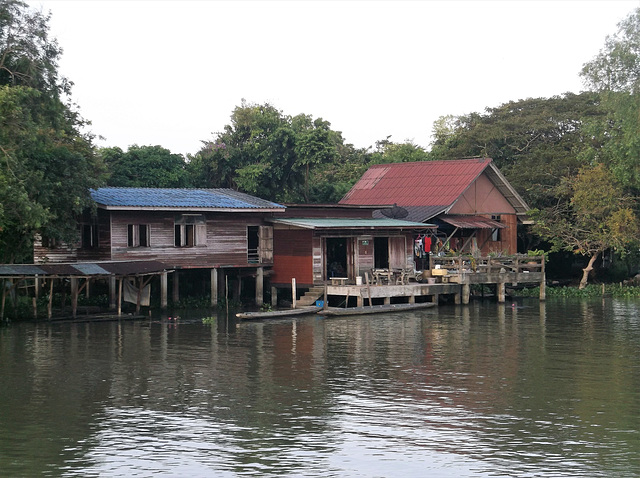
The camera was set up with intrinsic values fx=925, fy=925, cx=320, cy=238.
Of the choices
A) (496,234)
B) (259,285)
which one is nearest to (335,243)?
(259,285)

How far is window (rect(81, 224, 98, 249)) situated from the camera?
36.3 m

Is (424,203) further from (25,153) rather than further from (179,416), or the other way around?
(179,416)

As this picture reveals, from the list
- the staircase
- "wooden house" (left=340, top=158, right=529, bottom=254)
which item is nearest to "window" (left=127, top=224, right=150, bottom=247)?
the staircase

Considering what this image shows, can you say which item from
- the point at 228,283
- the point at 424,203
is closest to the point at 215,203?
the point at 228,283

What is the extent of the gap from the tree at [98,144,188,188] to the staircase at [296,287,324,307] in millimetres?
17466

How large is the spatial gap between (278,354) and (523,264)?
18.9 meters

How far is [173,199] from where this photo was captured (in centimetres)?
3772

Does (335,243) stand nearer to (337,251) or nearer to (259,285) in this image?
(337,251)

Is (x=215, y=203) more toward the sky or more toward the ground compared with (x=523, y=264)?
more toward the sky

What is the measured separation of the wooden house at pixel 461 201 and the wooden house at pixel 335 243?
1829 mm

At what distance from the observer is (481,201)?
153 feet

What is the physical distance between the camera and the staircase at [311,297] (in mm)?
37562

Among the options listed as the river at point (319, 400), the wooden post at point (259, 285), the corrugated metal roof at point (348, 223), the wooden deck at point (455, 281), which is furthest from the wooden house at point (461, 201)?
the river at point (319, 400)

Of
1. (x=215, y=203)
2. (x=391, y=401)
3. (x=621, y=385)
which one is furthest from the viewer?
(x=215, y=203)
